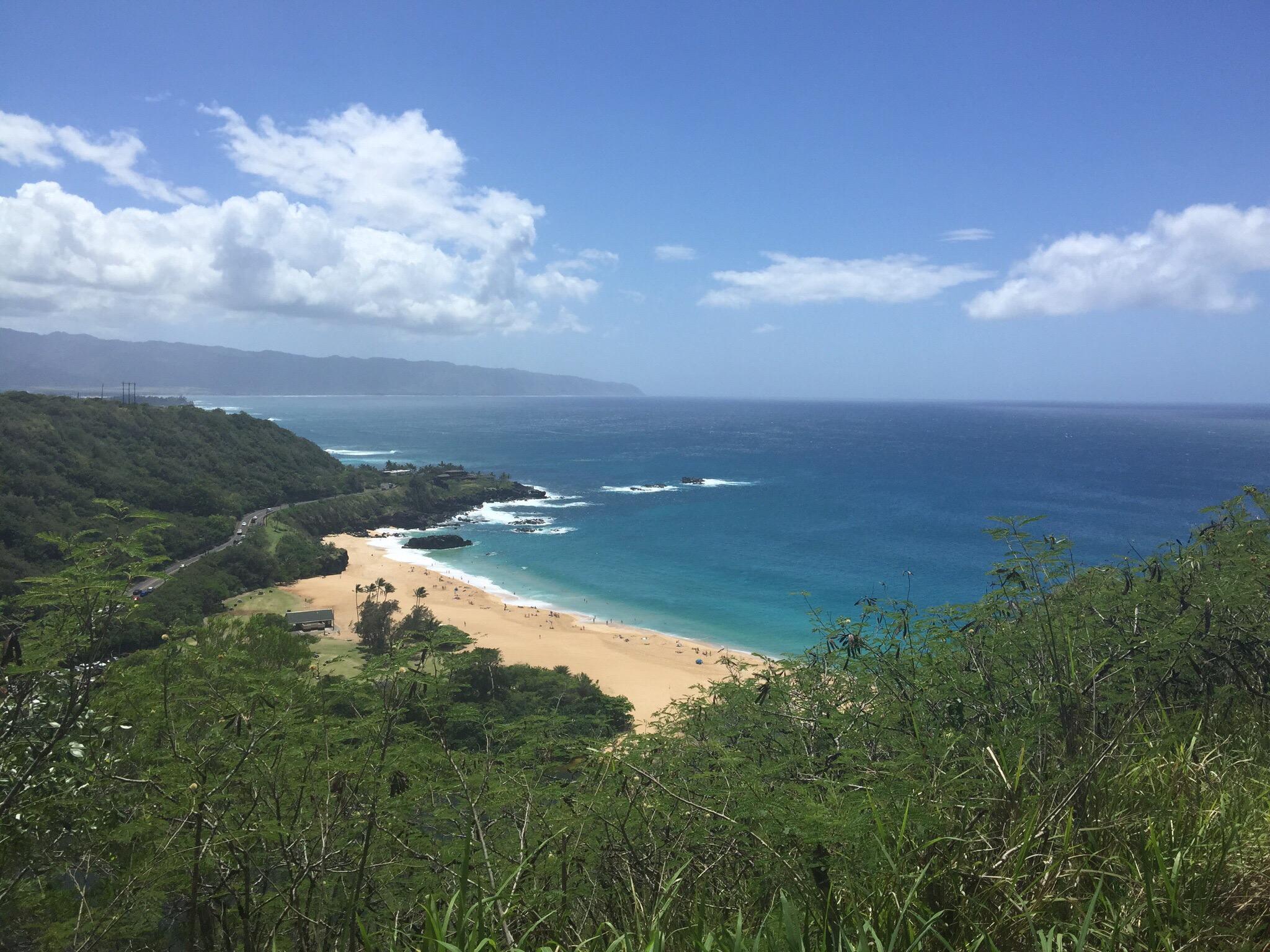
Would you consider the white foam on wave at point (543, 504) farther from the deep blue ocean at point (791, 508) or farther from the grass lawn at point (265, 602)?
the grass lawn at point (265, 602)

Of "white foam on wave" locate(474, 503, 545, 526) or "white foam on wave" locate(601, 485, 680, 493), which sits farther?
"white foam on wave" locate(601, 485, 680, 493)

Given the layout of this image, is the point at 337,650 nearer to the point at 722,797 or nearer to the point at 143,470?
the point at 722,797

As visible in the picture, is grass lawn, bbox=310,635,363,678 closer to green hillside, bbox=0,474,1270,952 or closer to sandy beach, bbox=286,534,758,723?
sandy beach, bbox=286,534,758,723

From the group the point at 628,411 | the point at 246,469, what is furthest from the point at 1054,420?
the point at 246,469

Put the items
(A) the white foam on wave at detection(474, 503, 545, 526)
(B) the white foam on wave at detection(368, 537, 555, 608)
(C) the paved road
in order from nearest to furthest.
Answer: (C) the paved road, (B) the white foam on wave at detection(368, 537, 555, 608), (A) the white foam on wave at detection(474, 503, 545, 526)

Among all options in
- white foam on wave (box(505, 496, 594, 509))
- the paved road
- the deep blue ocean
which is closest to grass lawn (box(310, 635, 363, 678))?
the paved road

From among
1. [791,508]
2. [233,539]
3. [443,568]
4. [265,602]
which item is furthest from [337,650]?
[791,508]

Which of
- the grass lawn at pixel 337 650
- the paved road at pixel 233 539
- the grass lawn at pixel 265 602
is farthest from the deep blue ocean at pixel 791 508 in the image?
the paved road at pixel 233 539
